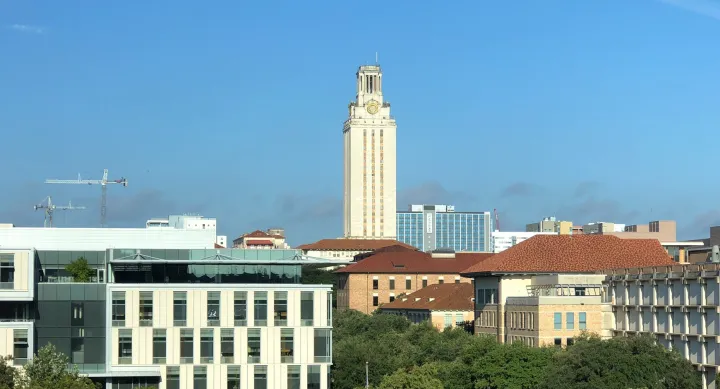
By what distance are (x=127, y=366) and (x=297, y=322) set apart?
11992 mm

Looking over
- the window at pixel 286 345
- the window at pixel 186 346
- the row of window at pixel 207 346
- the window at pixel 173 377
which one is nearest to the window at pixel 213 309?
the row of window at pixel 207 346

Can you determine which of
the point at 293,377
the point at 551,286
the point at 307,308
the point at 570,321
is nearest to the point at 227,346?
the point at 293,377

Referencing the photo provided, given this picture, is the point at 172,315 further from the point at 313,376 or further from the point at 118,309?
the point at 313,376

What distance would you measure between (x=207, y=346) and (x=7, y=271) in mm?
14343

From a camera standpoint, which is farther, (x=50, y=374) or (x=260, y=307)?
(x=260, y=307)

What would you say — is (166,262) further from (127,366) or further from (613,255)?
(613,255)

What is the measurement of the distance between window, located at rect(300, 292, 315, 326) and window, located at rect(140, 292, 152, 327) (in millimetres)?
10445

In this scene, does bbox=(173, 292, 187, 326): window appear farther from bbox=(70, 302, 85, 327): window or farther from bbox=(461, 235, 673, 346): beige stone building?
bbox=(461, 235, 673, 346): beige stone building

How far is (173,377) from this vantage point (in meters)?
101

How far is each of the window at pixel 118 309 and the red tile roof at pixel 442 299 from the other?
245 feet

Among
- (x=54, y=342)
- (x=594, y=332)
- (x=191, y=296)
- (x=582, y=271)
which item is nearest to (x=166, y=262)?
(x=191, y=296)

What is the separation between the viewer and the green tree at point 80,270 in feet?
337

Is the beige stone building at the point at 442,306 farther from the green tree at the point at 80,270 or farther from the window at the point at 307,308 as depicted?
the green tree at the point at 80,270

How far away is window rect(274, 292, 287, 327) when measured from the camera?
103 meters
